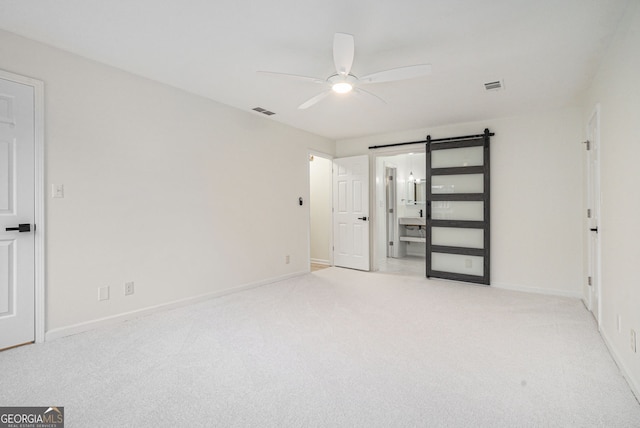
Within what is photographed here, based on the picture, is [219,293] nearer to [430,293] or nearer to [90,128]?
[90,128]

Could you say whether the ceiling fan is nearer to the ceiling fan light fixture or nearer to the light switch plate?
the ceiling fan light fixture

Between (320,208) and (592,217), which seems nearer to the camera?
(592,217)

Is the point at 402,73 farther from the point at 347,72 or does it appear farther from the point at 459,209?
the point at 459,209

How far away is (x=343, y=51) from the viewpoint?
226 centimetres

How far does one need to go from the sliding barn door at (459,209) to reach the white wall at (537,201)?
0.47 feet

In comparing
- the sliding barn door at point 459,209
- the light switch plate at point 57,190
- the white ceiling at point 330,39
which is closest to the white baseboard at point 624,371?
the sliding barn door at point 459,209

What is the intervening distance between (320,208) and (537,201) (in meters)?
3.79

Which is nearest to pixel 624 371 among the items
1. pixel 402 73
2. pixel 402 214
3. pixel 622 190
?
pixel 622 190

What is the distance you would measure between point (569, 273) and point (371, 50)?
153 inches

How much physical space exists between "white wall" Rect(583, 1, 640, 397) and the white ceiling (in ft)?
0.96

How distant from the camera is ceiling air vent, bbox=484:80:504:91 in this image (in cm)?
332

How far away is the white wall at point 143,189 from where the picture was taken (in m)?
2.72

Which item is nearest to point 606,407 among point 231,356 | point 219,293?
point 231,356

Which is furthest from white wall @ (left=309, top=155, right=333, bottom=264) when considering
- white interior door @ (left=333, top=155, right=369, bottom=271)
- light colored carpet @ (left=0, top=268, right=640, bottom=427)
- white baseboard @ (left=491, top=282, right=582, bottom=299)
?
white baseboard @ (left=491, top=282, right=582, bottom=299)
